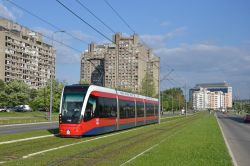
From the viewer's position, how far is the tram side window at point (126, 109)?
34406mm

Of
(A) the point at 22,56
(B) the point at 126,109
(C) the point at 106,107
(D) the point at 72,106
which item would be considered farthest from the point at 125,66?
(D) the point at 72,106

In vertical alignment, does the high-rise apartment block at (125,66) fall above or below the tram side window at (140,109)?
above

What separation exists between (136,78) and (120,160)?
135m

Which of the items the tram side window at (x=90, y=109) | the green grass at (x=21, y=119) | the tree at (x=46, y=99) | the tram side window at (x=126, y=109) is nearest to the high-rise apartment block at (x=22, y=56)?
the tree at (x=46, y=99)

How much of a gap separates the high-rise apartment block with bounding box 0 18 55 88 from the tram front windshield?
109237 millimetres

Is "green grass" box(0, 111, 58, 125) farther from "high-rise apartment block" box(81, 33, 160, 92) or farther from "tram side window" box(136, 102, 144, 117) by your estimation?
"high-rise apartment block" box(81, 33, 160, 92)

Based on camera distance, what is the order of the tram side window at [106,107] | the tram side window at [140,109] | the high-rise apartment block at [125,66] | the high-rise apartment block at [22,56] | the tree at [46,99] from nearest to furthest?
the tram side window at [106,107] < the tram side window at [140,109] < the tree at [46,99] < the high-rise apartment block at [125,66] < the high-rise apartment block at [22,56]

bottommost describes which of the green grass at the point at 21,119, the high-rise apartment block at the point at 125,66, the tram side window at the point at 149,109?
the green grass at the point at 21,119

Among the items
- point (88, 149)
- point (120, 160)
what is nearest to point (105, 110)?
point (88, 149)

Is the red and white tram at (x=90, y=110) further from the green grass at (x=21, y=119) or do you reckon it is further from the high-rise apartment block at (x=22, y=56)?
the high-rise apartment block at (x=22, y=56)

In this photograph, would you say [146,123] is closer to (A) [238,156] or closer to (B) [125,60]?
(A) [238,156]

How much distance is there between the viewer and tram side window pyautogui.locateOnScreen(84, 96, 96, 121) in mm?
25906

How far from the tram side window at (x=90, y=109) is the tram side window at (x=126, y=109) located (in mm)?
7280

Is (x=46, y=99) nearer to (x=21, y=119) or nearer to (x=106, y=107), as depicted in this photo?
(x=21, y=119)
